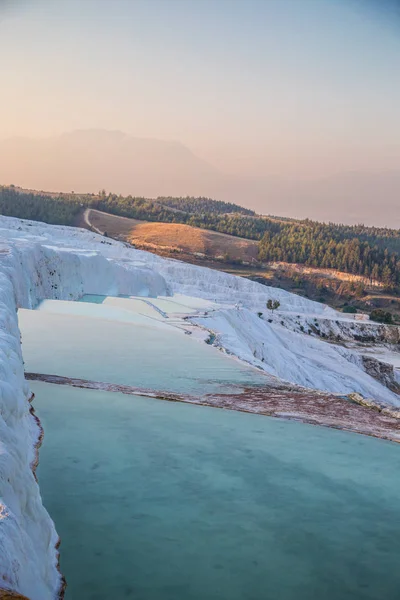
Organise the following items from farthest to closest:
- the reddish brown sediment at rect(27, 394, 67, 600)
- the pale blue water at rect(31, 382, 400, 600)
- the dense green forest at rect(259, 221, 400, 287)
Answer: the dense green forest at rect(259, 221, 400, 287)
the pale blue water at rect(31, 382, 400, 600)
the reddish brown sediment at rect(27, 394, 67, 600)

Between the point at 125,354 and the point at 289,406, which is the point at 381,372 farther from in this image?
the point at 289,406

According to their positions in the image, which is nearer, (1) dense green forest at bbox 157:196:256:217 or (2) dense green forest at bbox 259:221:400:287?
(2) dense green forest at bbox 259:221:400:287

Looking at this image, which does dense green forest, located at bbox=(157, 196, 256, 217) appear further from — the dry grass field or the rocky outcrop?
the rocky outcrop

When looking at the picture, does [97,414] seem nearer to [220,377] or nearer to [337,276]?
[220,377]

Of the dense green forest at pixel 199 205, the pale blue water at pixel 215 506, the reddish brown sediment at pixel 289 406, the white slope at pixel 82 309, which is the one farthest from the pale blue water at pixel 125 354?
the dense green forest at pixel 199 205

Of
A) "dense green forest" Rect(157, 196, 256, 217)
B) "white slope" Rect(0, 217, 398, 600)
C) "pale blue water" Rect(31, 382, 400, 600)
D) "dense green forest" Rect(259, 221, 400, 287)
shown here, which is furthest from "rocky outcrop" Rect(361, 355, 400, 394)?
"dense green forest" Rect(157, 196, 256, 217)
